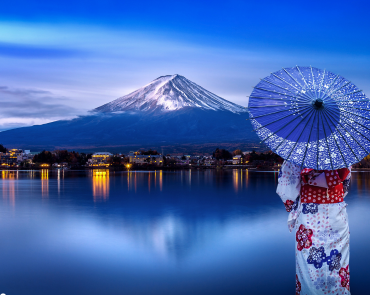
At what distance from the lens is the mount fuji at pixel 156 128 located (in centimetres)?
13275

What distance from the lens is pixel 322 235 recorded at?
3.08 m

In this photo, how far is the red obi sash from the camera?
3.09 metres

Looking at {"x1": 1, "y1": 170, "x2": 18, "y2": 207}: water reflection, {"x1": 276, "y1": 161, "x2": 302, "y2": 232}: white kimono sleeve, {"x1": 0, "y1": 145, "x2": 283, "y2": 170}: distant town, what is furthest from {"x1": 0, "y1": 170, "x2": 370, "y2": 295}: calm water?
{"x1": 0, "y1": 145, "x2": 283, "y2": 170}: distant town

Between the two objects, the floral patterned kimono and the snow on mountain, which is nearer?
the floral patterned kimono

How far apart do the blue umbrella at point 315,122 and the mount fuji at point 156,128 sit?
114 meters

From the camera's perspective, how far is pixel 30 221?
757 centimetres

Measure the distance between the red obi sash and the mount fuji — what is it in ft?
373

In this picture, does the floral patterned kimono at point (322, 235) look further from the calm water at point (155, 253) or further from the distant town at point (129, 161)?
the distant town at point (129, 161)

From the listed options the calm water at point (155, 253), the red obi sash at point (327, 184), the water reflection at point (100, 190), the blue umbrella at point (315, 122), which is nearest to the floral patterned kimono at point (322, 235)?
the red obi sash at point (327, 184)

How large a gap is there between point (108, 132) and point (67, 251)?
5819 inches

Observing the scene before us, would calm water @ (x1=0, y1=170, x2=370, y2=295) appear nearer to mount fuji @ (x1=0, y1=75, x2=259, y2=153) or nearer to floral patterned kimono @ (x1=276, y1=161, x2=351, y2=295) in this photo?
floral patterned kimono @ (x1=276, y1=161, x2=351, y2=295)

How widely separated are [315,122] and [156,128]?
146529 millimetres

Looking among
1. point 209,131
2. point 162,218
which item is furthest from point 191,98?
point 162,218

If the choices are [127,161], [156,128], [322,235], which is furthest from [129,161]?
[322,235]
